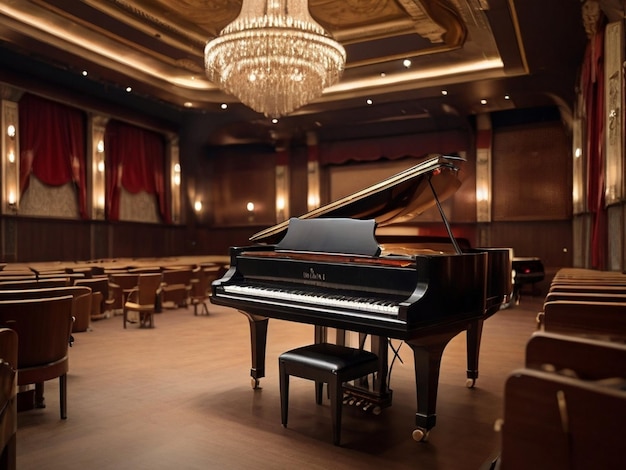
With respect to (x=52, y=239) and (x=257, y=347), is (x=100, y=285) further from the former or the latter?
(x=257, y=347)

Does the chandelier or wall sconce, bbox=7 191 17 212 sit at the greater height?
the chandelier

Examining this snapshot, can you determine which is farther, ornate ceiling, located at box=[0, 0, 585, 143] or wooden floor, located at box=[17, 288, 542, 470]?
ornate ceiling, located at box=[0, 0, 585, 143]

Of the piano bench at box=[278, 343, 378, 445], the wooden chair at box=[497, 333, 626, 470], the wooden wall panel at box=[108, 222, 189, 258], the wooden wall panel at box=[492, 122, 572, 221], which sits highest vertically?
the wooden wall panel at box=[492, 122, 572, 221]

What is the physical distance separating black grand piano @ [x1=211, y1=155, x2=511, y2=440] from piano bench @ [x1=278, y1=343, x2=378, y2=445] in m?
0.18

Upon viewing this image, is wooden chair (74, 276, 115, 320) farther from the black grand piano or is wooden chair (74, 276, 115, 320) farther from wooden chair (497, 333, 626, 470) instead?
wooden chair (497, 333, 626, 470)

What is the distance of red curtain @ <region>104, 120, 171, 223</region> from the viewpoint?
38.2ft

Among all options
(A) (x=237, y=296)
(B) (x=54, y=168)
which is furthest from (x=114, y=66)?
(A) (x=237, y=296)

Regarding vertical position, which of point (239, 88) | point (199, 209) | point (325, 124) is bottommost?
point (199, 209)

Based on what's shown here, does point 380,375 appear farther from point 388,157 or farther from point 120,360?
point 388,157

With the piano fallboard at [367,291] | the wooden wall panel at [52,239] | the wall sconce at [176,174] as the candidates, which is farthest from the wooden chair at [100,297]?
the wall sconce at [176,174]

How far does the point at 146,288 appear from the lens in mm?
6781

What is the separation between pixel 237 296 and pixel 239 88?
3796 mm

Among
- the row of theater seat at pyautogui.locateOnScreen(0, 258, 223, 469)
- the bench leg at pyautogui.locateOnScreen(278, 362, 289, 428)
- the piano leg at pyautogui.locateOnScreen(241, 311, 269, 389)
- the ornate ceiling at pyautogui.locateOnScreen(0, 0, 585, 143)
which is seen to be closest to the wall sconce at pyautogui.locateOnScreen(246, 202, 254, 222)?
the ornate ceiling at pyautogui.locateOnScreen(0, 0, 585, 143)

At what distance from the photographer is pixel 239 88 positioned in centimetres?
664
